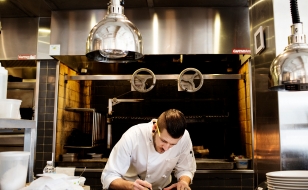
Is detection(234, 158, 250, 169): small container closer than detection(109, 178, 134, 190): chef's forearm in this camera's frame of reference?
No

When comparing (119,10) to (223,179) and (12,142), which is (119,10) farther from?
(12,142)

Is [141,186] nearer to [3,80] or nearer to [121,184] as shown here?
[121,184]

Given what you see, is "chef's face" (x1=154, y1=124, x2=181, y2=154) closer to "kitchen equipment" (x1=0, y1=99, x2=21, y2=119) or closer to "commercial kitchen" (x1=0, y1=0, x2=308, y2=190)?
"kitchen equipment" (x1=0, y1=99, x2=21, y2=119)

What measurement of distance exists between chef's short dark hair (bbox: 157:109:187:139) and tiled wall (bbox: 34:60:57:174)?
2245 millimetres

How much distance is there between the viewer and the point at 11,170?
5.02ft

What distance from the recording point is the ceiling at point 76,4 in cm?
376

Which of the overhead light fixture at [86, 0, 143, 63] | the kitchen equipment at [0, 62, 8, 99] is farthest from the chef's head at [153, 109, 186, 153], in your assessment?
the kitchen equipment at [0, 62, 8, 99]

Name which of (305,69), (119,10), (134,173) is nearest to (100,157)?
(134,173)

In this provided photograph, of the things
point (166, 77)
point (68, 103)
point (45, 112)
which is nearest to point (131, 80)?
point (166, 77)

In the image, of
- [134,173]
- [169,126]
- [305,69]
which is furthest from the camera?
[134,173]

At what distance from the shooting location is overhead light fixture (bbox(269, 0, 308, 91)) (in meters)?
1.22

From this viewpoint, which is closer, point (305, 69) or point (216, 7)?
point (305, 69)

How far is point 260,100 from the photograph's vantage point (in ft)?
7.26

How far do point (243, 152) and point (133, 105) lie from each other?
184 centimetres
